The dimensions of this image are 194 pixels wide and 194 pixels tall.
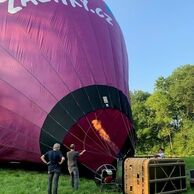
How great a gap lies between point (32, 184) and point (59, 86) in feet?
8.53

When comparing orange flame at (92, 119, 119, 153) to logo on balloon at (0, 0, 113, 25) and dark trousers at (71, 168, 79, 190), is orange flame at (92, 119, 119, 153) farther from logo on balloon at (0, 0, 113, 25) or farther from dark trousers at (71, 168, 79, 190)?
logo on balloon at (0, 0, 113, 25)

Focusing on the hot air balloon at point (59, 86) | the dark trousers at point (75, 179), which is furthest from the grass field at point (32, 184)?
the hot air balloon at point (59, 86)

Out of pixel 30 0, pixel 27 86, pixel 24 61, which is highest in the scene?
pixel 30 0

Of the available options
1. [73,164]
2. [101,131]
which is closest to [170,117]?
[101,131]

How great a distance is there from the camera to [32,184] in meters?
10.0

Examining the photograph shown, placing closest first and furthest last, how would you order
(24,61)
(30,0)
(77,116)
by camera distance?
(77,116)
(24,61)
(30,0)

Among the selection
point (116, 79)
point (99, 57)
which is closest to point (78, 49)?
point (99, 57)

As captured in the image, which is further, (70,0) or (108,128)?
(70,0)

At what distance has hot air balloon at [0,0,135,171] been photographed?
34.9 ft

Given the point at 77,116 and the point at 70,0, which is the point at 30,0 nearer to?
the point at 70,0

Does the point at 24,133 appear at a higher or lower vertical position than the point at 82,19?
lower

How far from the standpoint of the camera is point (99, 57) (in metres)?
11.9

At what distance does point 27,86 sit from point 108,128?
94.8 inches

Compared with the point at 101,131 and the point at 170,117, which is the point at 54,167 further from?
the point at 170,117
